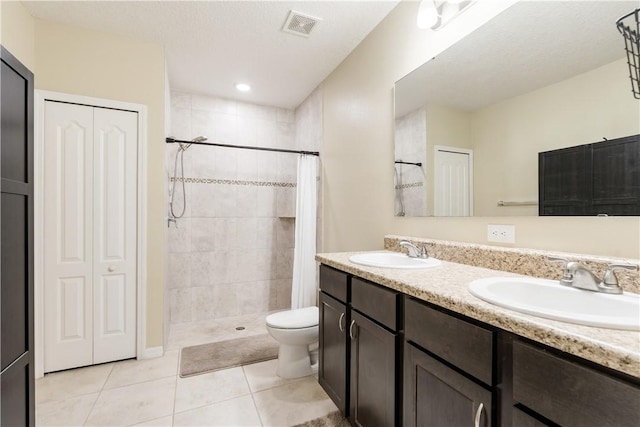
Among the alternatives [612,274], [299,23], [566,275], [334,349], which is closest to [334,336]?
[334,349]

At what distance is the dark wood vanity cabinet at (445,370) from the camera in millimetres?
818

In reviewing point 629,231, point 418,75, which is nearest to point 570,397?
point 629,231

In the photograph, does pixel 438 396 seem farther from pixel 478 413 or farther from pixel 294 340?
pixel 294 340

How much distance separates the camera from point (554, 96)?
1.21 metres

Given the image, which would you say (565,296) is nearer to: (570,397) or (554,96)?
(570,397)

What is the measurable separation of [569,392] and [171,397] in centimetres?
209

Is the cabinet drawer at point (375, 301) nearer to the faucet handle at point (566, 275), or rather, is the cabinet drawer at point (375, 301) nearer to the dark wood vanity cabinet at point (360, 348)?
the dark wood vanity cabinet at point (360, 348)

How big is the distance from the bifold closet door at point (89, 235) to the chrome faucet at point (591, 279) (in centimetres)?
268

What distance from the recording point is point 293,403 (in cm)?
182

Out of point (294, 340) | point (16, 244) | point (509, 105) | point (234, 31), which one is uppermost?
point (234, 31)

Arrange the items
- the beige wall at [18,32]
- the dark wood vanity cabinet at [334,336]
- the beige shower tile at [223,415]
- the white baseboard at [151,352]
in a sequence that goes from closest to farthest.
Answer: the dark wood vanity cabinet at [334,336], the beige shower tile at [223,415], the beige wall at [18,32], the white baseboard at [151,352]

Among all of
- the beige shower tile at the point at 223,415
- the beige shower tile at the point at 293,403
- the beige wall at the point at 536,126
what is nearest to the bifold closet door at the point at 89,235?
the beige shower tile at the point at 223,415

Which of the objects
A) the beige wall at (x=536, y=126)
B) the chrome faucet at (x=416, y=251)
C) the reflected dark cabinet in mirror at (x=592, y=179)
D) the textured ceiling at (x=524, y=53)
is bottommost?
the chrome faucet at (x=416, y=251)

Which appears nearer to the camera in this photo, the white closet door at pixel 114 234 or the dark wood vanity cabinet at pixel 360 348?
the dark wood vanity cabinet at pixel 360 348
